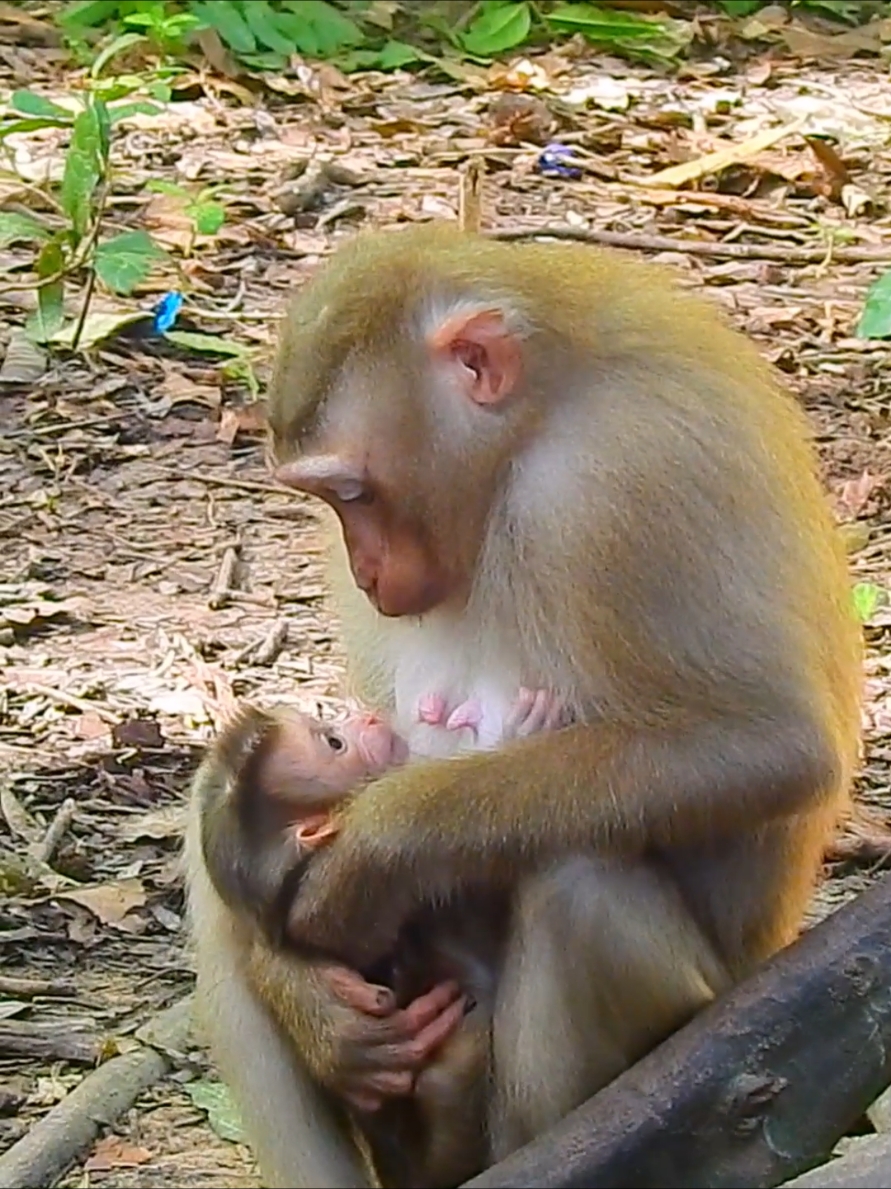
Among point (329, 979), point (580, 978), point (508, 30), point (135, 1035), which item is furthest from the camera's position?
point (508, 30)

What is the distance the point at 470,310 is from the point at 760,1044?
1.22 meters

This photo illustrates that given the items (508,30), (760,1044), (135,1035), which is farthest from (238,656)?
(508,30)

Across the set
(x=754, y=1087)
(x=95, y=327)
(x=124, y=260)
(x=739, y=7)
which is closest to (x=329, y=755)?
(x=754, y=1087)

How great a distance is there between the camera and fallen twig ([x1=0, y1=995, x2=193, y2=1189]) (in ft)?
13.9

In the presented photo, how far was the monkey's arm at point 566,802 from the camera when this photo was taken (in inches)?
138

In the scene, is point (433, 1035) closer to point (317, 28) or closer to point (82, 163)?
point (82, 163)

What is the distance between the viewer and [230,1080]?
150 inches

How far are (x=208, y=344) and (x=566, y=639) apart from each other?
16.4 ft

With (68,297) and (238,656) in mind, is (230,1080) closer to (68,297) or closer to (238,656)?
(238,656)

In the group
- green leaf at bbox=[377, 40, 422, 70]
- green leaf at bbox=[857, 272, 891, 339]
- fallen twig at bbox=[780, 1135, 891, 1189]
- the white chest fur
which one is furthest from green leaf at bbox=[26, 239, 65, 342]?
fallen twig at bbox=[780, 1135, 891, 1189]

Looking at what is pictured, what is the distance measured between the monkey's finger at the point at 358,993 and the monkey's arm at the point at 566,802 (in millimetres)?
86

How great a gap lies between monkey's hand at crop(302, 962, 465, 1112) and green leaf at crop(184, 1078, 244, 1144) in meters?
0.74

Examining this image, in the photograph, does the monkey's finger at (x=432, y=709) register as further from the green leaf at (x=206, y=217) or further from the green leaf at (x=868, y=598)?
the green leaf at (x=206, y=217)

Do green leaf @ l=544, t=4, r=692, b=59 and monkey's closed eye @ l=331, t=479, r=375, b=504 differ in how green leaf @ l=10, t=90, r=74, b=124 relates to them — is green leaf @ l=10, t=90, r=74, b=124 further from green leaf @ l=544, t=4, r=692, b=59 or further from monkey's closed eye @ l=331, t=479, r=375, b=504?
green leaf @ l=544, t=4, r=692, b=59
